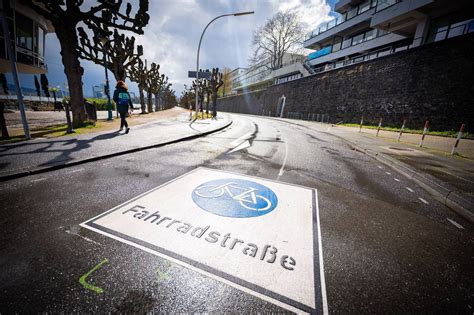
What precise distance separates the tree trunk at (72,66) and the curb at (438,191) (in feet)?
45.0

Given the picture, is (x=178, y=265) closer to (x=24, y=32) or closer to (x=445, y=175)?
(x=445, y=175)

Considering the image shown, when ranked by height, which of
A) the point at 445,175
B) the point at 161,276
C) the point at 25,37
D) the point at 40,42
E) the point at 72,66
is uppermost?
the point at 40,42

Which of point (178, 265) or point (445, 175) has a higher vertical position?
point (445, 175)

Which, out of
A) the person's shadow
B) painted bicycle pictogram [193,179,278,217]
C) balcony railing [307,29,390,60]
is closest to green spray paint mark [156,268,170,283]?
painted bicycle pictogram [193,179,278,217]

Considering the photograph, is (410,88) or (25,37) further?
(25,37)

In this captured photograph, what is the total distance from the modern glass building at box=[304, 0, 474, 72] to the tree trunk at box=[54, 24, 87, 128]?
2527cm

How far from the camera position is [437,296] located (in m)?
1.73

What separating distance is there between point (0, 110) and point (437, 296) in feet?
35.1

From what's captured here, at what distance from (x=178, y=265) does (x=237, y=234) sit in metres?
0.80

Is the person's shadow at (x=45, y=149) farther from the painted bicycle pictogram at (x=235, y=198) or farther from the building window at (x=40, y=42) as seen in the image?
the building window at (x=40, y=42)

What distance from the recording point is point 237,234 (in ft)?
7.84

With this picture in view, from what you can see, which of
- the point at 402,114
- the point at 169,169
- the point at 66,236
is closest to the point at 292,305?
the point at 66,236

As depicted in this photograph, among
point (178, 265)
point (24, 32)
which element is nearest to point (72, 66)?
point (178, 265)

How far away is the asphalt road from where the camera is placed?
1518 mm
